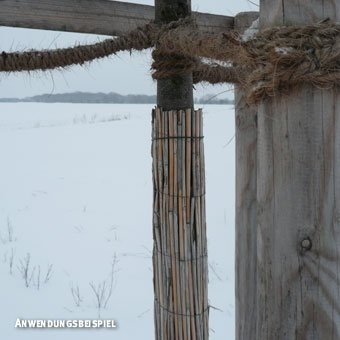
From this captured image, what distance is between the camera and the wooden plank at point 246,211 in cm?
137

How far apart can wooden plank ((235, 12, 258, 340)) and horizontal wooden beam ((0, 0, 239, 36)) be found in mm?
404

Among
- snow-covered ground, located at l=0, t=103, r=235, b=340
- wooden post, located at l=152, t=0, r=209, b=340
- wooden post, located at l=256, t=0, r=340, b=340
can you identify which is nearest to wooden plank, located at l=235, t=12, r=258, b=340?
snow-covered ground, located at l=0, t=103, r=235, b=340

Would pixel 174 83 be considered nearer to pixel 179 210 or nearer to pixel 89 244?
pixel 179 210

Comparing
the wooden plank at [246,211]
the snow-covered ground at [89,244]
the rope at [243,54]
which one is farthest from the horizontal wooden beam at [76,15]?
the snow-covered ground at [89,244]

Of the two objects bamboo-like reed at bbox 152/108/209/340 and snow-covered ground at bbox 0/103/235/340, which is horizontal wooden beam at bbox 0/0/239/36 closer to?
bamboo-like reed at bbox 152/108/209/340

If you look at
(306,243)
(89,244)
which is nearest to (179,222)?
(306,243)

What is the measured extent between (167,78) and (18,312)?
7.19 ft

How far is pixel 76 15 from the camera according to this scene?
1101 millimetres

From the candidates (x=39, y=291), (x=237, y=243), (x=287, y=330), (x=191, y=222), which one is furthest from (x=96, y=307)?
(x=287, y=330)

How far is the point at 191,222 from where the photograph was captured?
1.12 meters

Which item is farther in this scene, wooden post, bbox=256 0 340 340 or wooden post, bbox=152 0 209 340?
wooden post, bbox=152 0 209 340

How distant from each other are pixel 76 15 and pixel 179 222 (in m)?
0.60

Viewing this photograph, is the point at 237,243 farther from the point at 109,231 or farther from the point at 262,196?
the point at 109,231

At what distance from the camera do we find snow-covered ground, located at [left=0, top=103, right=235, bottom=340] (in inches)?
107
